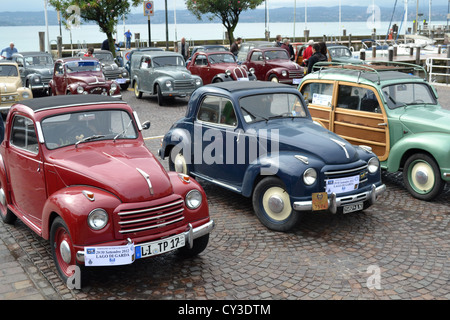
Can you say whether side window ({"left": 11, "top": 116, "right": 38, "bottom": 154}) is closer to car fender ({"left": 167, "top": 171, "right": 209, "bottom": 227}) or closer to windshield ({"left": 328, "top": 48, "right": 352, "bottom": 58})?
car fender ({"left": 167, "top": 171, "right": 209, "bottom": 227})

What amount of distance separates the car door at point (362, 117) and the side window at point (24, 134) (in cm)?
532

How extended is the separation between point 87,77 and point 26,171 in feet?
37.6

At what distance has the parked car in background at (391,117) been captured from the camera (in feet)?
25.8

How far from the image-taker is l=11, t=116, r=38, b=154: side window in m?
6.09

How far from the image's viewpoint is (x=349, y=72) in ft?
30.4

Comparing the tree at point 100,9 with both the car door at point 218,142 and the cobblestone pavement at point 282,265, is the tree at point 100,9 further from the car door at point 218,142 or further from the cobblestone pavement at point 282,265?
the cobblestone pavement at point 282,265

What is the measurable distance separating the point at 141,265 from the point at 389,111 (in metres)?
4.97

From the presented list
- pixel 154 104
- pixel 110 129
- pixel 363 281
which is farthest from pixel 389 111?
pixel 154 104

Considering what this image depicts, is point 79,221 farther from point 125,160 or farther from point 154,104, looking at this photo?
point 154,104

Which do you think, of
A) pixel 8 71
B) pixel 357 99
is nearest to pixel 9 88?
pixel 8 71

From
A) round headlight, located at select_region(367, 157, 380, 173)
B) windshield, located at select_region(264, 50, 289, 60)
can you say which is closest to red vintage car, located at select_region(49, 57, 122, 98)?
windshield, located at select_region(264, 50, 289, 60)

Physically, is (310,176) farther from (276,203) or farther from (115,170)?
(115,170)

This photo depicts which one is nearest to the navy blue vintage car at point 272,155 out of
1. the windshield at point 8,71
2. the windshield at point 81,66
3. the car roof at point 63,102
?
the car roof at point 63,102

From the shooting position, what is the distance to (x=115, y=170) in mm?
5336
